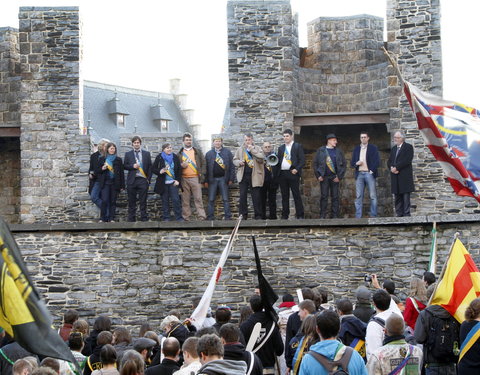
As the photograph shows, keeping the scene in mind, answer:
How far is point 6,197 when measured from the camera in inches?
876

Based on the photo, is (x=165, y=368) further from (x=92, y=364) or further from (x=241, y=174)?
(x=241, y=174)

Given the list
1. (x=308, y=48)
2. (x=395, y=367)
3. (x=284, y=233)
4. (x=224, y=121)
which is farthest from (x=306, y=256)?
(x=224, y=121)

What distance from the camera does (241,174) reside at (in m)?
19.5

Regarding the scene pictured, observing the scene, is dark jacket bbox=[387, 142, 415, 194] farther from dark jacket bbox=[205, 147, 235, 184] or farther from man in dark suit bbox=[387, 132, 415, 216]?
dark jacket bbox=[205, 147, 235, 184]

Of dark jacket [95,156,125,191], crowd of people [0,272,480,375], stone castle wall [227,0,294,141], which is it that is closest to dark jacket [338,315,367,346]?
crowd of people [0,272,480,375]

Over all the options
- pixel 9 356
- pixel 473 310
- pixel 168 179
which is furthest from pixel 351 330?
pixel 168 179

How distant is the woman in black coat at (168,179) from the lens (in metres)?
19.4

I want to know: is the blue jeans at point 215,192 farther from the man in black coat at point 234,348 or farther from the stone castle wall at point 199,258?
the man in black coat at point 234,348

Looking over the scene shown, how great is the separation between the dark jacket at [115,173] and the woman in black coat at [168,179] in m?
0.71

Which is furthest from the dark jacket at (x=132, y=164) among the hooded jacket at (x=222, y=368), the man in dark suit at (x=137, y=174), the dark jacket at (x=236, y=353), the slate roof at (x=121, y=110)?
the slate roof at (x=121, y=110)

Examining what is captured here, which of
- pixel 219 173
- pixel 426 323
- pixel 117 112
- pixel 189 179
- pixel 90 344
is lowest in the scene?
pixel 90 344

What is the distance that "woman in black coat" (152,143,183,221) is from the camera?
63.6 feet

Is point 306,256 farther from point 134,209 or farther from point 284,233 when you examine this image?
point 134,209

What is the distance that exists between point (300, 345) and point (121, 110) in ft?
159
